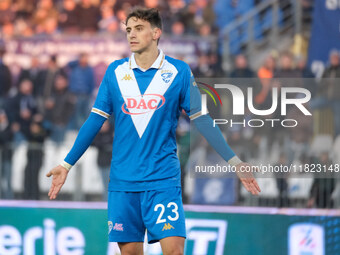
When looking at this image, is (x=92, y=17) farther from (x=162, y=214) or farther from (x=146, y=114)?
(x=162, y=214)

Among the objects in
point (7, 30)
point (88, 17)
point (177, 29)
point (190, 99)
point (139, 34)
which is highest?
point (88, 17)

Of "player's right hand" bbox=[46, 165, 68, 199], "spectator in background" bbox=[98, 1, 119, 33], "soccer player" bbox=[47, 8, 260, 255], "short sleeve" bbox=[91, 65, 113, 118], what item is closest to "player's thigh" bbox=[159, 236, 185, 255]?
"soccer player" bbox=[47, 8, 260, 255]

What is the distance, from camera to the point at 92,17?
16.3 meters

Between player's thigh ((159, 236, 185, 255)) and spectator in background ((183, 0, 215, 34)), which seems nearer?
player's thigh ((159, 236, 185, 255))

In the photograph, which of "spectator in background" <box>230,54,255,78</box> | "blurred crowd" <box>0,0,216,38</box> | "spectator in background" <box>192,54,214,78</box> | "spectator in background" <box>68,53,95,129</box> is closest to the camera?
"spectator in background" <box>230,54,255,78</box>

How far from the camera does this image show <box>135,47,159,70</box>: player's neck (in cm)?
498

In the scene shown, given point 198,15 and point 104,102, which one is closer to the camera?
point 104,102

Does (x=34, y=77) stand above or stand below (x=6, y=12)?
below

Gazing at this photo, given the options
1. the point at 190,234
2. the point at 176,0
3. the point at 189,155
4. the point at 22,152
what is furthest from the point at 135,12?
the point at 176,0

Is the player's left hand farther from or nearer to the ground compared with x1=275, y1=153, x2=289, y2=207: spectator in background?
farther from the ground

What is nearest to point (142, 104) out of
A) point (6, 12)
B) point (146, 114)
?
point (146, 114)

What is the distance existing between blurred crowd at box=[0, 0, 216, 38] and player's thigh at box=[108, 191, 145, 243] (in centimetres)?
1087

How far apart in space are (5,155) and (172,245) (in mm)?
5863

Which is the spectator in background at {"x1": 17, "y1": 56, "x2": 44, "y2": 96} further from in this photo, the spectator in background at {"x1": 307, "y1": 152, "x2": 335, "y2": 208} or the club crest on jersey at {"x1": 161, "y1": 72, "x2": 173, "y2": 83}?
the club crest on jersey at {"x1": 161, "y1": 72, "x2": 173, "y2": 83}
